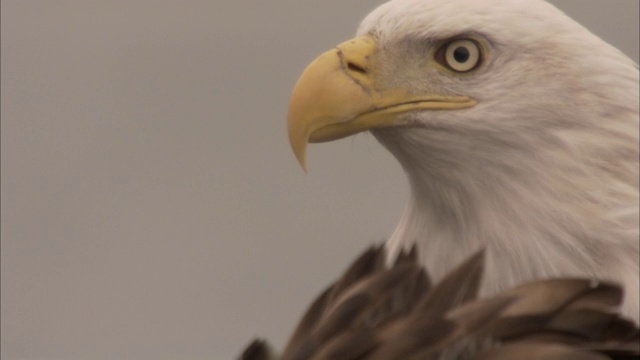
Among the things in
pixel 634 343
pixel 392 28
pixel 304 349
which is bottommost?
pixel 634 343

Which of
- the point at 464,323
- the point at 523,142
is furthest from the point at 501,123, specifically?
the point at 464,323

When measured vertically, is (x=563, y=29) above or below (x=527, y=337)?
above

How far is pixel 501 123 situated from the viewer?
360 centimetres

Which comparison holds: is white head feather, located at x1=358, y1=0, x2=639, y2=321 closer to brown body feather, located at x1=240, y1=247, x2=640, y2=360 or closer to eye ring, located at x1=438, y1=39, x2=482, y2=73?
eye ring, located at x1=438, y1=39, x2=482, y2=73

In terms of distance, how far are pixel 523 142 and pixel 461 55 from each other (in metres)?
0.16

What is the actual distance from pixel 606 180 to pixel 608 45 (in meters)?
0.20

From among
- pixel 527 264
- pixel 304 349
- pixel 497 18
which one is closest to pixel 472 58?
pixel 497 18

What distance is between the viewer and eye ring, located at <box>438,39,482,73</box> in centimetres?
359

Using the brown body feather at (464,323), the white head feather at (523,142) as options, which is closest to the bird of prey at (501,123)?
the white head feather at (523,142)

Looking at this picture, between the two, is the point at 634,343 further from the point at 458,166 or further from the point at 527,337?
the point at 458,166

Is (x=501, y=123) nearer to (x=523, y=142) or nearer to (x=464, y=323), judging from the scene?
(x=523, y=142)

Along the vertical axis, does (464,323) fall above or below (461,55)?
below

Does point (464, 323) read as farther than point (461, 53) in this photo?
No

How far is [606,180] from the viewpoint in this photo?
3.54m
